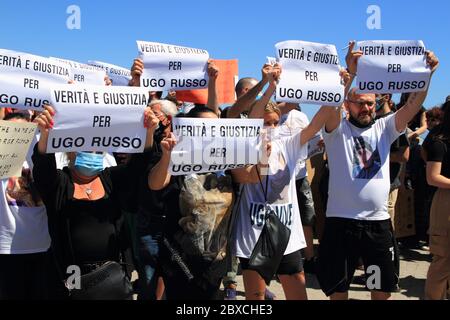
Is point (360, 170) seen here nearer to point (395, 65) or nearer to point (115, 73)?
point (395, 65)

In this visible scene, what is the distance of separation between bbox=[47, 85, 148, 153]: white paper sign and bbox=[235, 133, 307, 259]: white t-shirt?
3.12 feet

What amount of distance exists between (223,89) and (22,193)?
106 inches

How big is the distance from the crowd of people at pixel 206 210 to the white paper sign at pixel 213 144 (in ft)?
0.27

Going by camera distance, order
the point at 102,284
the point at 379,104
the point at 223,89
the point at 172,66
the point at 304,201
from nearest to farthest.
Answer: the point at 102,284 → the point at 172,66 → the point at 223,89 → the point at 304,201 → the point at 379,104

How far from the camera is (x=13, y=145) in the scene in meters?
3.36

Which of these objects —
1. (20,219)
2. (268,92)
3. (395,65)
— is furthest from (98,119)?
(395,65)

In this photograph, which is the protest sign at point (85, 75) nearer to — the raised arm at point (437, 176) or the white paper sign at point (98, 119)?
the white paper sign at point (98, 119)

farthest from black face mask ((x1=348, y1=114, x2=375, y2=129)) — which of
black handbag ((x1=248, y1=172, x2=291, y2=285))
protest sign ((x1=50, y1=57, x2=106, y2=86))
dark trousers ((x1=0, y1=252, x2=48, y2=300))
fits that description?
dark trousers ((x1=0, y1=252, x2=48, y2=300))

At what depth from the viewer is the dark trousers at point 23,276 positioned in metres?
3.60

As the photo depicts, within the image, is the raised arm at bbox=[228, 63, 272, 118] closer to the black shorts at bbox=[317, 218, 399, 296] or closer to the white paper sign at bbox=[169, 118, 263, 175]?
the white paper sign at bbox=[169, 118, 263, 175]

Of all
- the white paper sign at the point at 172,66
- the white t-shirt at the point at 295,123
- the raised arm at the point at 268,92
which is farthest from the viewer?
the white t-shirt at the point at 295,123

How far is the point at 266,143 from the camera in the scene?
3.74 meters

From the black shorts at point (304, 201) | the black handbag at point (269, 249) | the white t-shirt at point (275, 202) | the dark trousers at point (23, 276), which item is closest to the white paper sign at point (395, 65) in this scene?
the white t-shirt at point (275, 202)

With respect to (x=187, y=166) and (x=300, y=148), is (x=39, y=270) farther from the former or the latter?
(x=300, y=148)
